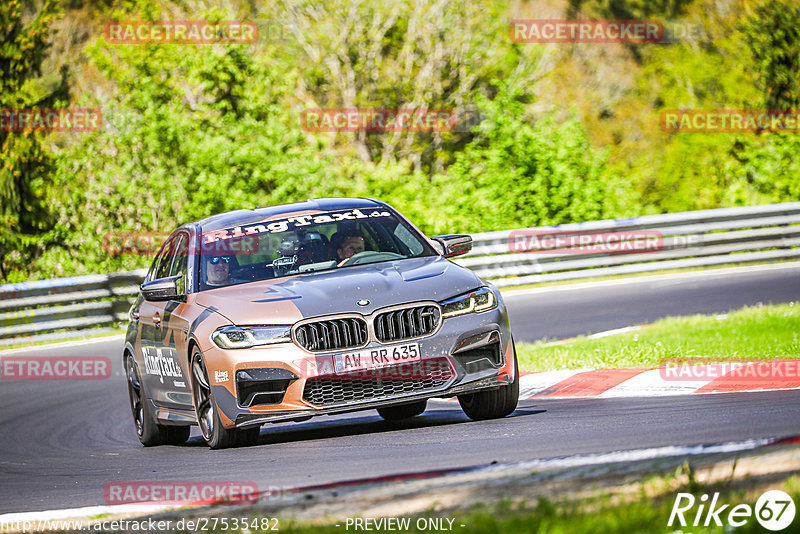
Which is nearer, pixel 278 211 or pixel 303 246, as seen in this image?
pixel 303 246

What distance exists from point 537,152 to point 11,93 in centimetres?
1077

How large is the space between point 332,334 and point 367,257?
4.25 feet

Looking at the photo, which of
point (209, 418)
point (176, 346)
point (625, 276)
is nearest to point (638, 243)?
point (625, 276)

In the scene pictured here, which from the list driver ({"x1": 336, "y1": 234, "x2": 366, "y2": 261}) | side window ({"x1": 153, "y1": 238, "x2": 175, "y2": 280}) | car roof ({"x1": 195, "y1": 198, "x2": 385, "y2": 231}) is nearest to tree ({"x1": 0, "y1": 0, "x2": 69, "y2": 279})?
side window ({"x1": 153, "y1": 238, "x2": 175, "y2": 280})

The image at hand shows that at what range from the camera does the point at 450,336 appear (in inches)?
299

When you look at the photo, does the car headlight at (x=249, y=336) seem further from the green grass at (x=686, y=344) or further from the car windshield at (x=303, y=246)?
the green grass at (x=686, y=344)

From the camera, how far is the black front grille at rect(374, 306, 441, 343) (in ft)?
24.5

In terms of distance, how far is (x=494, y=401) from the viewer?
8.11 metres

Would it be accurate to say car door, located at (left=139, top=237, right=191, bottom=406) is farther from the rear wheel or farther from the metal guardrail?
the metal guardrail

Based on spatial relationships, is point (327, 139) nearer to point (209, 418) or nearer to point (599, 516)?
point (209, 418)

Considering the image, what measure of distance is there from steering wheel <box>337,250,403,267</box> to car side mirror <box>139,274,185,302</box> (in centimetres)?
115

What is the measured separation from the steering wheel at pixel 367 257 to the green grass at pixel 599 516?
4.37 metres

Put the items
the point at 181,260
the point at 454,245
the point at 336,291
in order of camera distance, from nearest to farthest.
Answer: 1. the point at 336,291
2. the point at 454,245
3. the point at 181,260

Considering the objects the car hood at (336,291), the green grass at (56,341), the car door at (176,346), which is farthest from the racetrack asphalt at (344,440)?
the green grass at (56,341)
